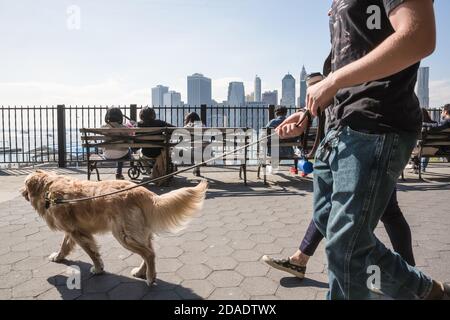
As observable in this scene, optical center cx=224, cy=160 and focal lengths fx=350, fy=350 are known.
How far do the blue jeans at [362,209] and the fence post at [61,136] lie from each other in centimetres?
1106

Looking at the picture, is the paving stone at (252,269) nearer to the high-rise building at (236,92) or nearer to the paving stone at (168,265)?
the paving stone at (168,265)

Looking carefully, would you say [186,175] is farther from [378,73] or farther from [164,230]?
[378,73]

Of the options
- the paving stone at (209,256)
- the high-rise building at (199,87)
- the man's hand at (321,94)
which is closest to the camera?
the man's hand at (321,94)

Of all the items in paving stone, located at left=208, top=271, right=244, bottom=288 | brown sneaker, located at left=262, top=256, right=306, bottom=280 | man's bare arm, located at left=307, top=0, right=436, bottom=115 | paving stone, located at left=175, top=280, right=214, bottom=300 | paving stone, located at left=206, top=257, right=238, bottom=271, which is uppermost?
man's bare arm, located at left=307, top=0, right=436, bottom=115

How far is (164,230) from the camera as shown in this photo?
3.12m

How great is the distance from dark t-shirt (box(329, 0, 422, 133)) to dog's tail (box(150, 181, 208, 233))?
1.51 m

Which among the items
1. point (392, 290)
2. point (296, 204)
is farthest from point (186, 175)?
point (392, 290)

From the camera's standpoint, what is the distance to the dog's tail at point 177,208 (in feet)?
10.1

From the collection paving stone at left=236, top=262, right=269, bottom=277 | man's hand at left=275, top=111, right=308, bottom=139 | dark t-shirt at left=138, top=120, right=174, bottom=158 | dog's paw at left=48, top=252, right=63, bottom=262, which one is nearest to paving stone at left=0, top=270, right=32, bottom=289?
dog's paw at left=48, top=252, right=63, bottom=262

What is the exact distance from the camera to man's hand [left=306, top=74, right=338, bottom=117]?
1.70 meters

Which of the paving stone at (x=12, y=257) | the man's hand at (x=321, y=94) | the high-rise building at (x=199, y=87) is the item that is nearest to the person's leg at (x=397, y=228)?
the man's hand at (x=321, y=94)

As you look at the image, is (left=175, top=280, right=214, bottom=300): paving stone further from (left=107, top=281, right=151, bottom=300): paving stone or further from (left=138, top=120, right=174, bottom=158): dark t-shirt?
(left=138, top=120, right=174, bottom=158): dark t-shirt

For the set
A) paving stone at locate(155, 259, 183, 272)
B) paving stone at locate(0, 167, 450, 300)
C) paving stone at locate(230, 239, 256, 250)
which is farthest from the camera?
paving stone at locate(230, 239, 256, 250)

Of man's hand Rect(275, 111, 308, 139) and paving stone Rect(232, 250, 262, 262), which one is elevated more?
man's hand Rect(275, 111, 308, 139)
